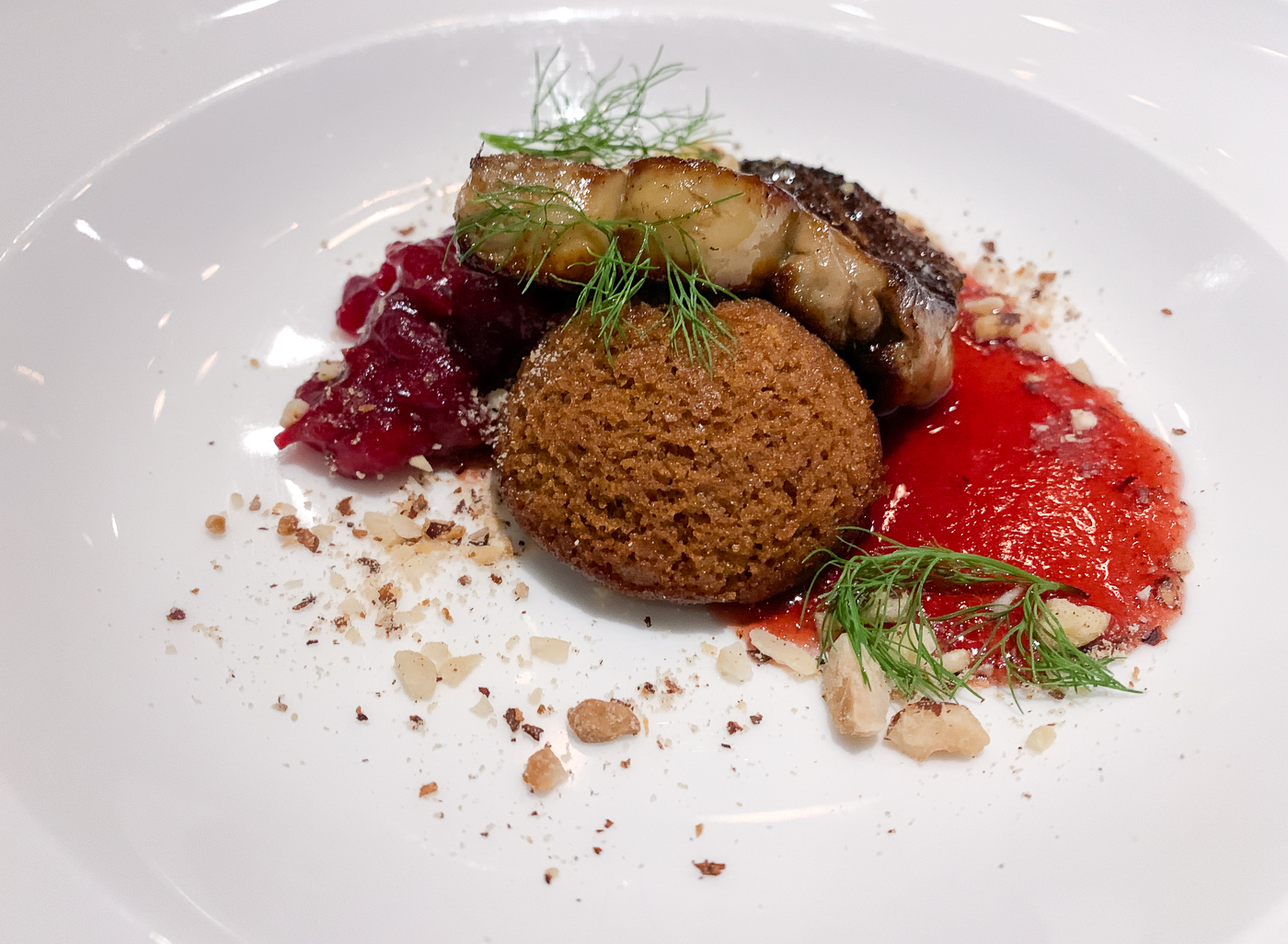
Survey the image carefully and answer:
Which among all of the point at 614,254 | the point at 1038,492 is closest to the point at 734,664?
the point at 1038,492

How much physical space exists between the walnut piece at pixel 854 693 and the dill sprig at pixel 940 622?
0.03 m

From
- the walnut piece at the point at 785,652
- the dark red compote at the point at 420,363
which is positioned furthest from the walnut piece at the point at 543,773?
the dark red compote at the point at 420,363

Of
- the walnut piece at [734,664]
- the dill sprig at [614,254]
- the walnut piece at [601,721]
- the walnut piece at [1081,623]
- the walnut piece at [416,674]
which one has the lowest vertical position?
the walnut piece at [416,674]

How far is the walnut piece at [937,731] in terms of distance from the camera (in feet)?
6.86

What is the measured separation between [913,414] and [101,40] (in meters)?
2.94

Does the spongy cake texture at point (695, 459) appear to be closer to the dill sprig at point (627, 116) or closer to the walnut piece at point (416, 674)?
the walnut piece at point (416, 674)

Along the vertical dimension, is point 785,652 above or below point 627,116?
below

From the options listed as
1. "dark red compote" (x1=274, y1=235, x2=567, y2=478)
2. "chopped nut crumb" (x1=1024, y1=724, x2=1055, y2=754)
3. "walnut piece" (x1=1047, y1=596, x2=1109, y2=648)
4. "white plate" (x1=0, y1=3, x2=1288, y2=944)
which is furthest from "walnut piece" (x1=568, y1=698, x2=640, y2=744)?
"walnut piece" (x1=1047, y1=596, x2=1109, y2=648)

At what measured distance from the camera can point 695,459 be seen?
2.18 metres

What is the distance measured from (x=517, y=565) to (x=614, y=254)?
974 millimetres

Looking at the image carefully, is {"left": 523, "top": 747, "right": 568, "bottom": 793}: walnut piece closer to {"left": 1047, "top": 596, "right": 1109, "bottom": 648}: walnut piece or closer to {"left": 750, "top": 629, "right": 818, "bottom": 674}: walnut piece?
{"left": 750, "top": 629, "right": 818, "bottom": 674}: walnut piece

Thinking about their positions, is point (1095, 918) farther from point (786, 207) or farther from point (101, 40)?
point (101, 40)

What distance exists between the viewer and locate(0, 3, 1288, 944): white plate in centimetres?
192

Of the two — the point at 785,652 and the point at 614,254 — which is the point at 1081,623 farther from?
the point at 614,254
